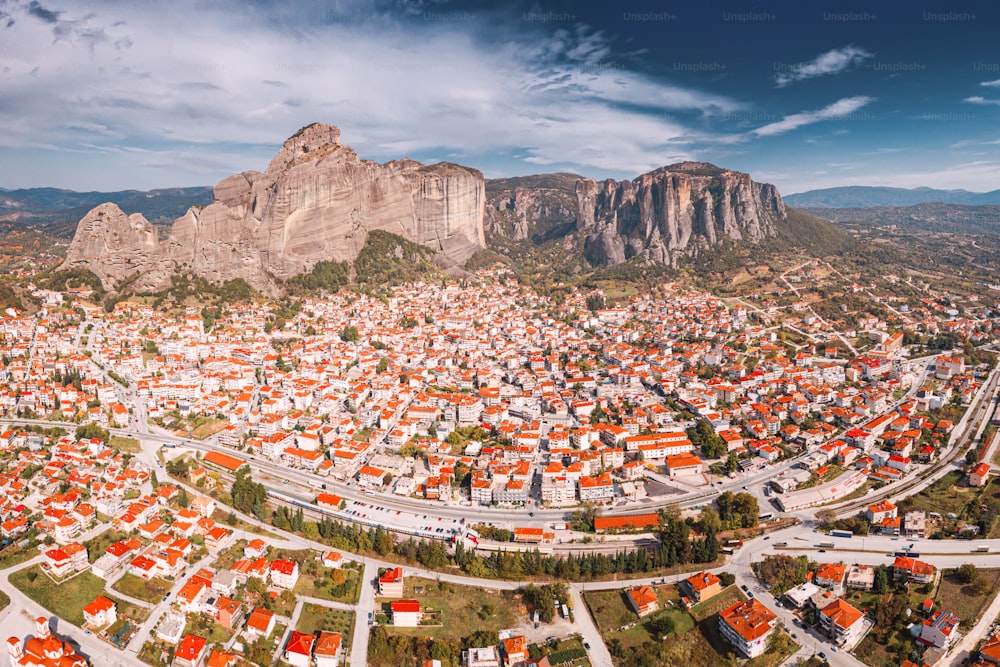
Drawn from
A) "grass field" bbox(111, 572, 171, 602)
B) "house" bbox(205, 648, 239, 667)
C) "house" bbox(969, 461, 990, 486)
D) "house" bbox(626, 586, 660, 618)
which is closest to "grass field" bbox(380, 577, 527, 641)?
"house" bbox(626, 586, 660, 618)

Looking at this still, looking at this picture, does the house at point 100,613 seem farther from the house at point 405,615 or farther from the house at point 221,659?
the house at point 405,615

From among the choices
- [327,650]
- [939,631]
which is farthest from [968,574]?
[327,650]

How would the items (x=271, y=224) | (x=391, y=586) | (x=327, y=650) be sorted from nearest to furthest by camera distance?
(x=327, y=650)
(x=391, y=586)
(x=271, y=224)

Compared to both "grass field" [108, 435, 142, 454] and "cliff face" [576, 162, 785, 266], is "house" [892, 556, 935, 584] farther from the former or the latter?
"cliff face" [576, 162, 785, 266]

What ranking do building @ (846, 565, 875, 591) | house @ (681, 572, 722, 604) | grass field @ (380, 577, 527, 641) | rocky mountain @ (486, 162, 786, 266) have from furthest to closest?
rocky mountain @ (486, 162, 786, 266) → building @ (846, 565, 875, 591) → house @ (681, 572, 722, 604) → grass field @ (380, 577, 527, 641)

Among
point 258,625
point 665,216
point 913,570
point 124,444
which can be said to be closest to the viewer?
point 258,625

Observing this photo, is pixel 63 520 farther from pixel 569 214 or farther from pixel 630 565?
pixel 569 214

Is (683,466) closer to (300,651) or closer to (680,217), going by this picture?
(300,651)
